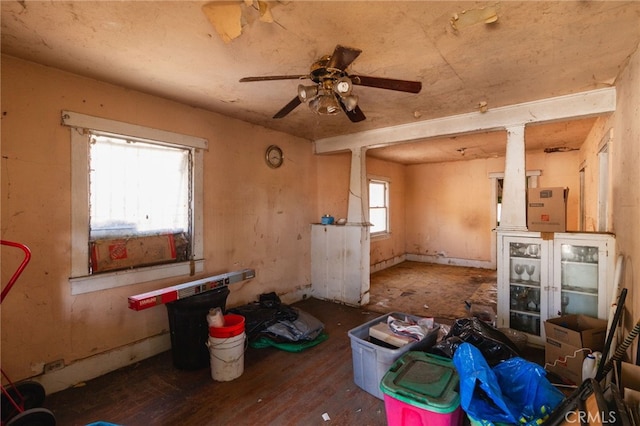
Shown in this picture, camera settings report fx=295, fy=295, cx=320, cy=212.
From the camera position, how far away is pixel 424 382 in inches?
70.6

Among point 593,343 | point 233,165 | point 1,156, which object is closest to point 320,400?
point 593,343

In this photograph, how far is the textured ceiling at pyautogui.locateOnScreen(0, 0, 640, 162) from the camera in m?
1.68

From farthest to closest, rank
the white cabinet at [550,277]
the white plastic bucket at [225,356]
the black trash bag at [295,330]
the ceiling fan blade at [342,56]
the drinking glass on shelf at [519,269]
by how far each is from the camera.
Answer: the drinking glass on shelf at [519,269] < the black trash bag at [295,330] < the white cabinet at [550,277] < the white plastic bucket at [225,356] < the ceiling fan blade at [342,56]

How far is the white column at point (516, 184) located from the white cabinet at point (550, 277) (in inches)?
5.7

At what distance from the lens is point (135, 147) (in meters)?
2.88

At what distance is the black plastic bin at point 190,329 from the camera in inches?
104

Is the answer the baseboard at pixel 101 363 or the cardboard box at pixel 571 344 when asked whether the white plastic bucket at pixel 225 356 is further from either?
the cardboard box at pixel 571 344

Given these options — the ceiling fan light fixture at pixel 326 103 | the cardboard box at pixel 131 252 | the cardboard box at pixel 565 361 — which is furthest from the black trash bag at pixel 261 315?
the cardboard box at pixel 565 361

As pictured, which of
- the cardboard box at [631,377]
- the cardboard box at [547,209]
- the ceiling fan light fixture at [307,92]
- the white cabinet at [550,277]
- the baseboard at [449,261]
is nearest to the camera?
the cardboard box at [631,377]

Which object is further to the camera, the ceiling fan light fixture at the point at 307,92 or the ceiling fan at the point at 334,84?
the ceiling fan light fixture at the point at 307,92

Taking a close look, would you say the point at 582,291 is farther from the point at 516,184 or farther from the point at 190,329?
the point at 190,329

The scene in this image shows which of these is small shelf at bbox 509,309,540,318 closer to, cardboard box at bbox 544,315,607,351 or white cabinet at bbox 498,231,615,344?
white cabinet at bbox 498,231,615,344

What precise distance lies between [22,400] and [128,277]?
106 centimetres

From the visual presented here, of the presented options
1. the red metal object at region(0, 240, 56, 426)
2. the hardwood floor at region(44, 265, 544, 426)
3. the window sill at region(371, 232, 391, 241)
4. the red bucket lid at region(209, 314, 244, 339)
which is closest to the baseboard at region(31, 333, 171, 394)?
the hardwood floor at region(44, 265, 544, 426)
